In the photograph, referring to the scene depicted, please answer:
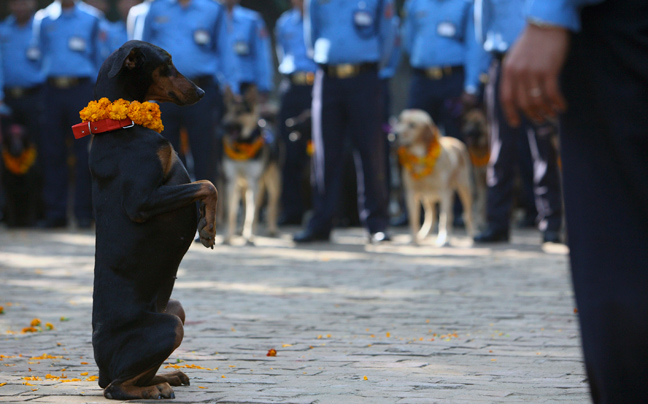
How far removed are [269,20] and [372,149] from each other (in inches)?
431

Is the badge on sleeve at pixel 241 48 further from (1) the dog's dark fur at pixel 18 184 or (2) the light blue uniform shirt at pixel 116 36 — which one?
(1) the dog's dark fur at pixel 18 184

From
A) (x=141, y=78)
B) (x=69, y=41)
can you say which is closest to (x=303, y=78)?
(x=69, y=41)

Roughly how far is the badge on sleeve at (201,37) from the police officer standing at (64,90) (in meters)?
2.30

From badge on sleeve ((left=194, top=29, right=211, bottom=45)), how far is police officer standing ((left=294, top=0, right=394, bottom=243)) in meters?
1.07

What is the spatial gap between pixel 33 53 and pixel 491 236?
20.4ft

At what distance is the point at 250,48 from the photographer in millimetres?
12961

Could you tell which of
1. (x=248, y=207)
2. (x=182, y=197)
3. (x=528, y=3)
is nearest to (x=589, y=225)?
(x=528, y=3)

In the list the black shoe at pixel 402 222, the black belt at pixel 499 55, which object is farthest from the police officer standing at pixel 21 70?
the black belt at pixel 499 55

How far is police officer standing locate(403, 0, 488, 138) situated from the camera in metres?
11.3

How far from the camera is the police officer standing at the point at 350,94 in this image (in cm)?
977

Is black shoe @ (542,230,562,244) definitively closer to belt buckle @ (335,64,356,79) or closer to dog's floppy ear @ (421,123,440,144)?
dog's floppy ear @ (421,123,440,144)

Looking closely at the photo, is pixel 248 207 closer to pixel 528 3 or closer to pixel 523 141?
pixel 523 141

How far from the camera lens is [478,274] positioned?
295 inches

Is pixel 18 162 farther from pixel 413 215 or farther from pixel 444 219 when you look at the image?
pixel 444 219
